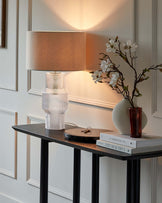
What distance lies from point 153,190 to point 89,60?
32.9 inches

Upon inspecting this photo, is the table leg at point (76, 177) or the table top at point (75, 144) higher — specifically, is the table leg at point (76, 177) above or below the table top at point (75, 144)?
below

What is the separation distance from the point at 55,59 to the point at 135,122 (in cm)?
64

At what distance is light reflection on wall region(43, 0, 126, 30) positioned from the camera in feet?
8.77

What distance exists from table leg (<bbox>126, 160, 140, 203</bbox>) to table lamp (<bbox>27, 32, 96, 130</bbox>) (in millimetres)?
616

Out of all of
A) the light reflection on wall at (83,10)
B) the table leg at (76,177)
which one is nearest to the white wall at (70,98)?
the light reflection on wall at (83,10)

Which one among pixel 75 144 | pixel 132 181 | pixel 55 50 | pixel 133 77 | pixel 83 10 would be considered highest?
pixel 83 10

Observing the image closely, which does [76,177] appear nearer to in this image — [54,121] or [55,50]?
[54,121]

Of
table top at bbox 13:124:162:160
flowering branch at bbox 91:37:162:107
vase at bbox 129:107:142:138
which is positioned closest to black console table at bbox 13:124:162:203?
table top at bbox 13:124:162:160

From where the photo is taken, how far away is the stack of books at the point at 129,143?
6.88ft

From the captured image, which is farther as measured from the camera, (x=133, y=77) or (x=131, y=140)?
(x=133, y=77)

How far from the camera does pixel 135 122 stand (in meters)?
2.20

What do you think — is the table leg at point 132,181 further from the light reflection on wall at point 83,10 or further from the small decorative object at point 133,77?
the light reflection on wall at point 83,10

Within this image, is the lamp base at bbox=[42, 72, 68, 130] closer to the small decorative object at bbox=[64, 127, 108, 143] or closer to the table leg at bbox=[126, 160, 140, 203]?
the small decorative object at bbox=[64, 127, 108, 143]

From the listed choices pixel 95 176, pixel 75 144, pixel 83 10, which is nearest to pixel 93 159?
pixel 95 176
